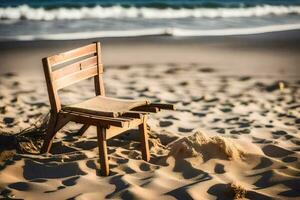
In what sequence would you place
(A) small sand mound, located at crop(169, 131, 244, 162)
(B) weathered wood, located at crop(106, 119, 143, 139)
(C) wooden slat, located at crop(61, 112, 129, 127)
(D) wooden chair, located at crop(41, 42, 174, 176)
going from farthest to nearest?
1. (A) small sand mound, located at crop(169, 131, 244, 162)
2. (B) weathered wood, located at crop(106, 119, 143, 139)
3. (D) wooden chair, located at crop(41, 42, 174, 176)
4. (C) wooden slat, located at crop(61, 112, 129, 127)

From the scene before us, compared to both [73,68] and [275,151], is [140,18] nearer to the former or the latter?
[73,68]

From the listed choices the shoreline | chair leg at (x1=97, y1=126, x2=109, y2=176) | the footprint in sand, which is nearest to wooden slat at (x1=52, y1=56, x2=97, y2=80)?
chair leg at (x1=97, y1=126, x2=109, y2=176)

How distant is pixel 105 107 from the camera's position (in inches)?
162

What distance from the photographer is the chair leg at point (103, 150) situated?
3846mm

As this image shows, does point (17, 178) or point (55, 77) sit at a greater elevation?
point (55, 77)

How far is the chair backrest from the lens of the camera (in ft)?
13.4

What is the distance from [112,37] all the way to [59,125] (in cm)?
795

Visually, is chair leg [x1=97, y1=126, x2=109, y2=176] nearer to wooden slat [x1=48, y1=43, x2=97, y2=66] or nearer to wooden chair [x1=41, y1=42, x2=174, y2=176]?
wooden chair [x1=41, y1=42, x2=174, y2=176]

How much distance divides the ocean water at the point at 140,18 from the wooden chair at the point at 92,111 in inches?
305

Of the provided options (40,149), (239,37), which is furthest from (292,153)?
(239,37)

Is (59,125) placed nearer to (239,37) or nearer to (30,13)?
(239,37)

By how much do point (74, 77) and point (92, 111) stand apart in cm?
71

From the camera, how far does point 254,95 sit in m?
6.89

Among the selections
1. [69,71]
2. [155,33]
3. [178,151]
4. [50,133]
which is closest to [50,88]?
[69,71]
